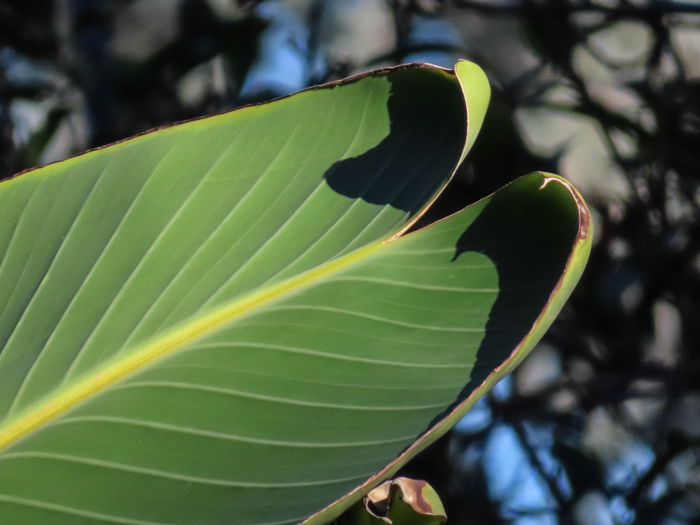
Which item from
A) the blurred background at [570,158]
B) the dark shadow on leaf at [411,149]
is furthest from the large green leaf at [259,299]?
the blurred background at [570,158]

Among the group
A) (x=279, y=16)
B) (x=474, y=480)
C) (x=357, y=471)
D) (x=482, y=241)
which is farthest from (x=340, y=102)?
(x=279, y=16)

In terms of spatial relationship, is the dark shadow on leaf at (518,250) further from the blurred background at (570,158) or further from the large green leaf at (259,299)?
the blurred background at (570,158)

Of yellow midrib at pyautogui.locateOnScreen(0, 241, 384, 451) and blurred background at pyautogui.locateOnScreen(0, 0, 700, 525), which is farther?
→ blurred background at pyautogui.locateOnScreen(0, 0, 700, 525)

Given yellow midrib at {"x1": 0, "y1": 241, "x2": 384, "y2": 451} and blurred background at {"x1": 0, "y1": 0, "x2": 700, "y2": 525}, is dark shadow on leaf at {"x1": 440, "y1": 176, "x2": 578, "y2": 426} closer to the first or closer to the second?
yellow midrib at {"x1": 0, "y1": 241, "x2": 384, "y2": 451}

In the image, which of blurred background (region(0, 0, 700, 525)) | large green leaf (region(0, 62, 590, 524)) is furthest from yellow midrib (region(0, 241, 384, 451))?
blurred background (region(0, 0, 700, 525))

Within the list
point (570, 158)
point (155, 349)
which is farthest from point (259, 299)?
point (570, 158)

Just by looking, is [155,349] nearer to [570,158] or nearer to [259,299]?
[259,299]

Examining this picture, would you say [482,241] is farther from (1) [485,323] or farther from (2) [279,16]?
(2) [279,16]
